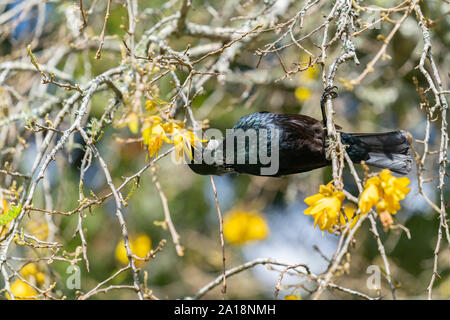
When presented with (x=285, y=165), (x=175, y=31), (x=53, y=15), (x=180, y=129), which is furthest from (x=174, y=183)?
(x=180, y=129)

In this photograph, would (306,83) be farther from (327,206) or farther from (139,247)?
(327,206)

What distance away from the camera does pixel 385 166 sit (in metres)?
2.03

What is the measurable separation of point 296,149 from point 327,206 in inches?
29.5

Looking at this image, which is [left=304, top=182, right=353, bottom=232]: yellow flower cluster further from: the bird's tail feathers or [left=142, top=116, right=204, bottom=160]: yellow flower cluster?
the bird's tail feathers

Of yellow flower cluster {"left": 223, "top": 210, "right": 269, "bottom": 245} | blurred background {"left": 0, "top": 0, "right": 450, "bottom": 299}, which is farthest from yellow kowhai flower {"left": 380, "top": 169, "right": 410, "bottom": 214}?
yellow flower cluster {"left": 223, "top": 210, "right": 269, "bottom": 245}

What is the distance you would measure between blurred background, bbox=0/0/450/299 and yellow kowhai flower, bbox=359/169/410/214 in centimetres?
149

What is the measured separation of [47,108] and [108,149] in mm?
1454

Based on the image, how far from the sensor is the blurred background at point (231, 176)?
118 inches

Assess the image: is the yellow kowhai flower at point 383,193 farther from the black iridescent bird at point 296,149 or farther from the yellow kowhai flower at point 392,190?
the black iridescent bird at point 296,149

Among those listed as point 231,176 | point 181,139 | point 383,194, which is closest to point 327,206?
point 383,194

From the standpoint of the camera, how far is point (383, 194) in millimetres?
1249

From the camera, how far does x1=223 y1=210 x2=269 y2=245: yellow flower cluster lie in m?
3.75

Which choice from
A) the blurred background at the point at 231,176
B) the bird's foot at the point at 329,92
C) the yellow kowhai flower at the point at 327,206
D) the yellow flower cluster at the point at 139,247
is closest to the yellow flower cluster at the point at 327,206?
the yellow kowhai flower at the point at 327,206
